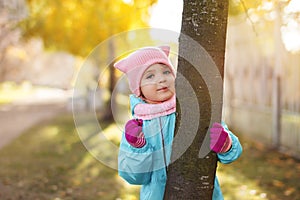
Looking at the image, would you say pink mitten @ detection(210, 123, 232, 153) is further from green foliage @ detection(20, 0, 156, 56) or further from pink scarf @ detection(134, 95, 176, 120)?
green foliage @ detection(20, 0, 156, 56)

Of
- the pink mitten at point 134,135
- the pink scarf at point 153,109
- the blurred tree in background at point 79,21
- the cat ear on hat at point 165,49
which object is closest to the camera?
the pink mitten at point 134,135

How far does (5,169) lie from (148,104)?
6700 mm

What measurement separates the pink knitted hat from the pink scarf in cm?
12

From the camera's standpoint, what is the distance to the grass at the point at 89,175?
7.43 metres

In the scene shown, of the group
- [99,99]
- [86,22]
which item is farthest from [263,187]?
[99,99]

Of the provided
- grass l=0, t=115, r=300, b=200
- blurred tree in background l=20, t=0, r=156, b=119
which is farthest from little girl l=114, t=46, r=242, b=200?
blurred tree in background l=20, t=0, r=156, b=119

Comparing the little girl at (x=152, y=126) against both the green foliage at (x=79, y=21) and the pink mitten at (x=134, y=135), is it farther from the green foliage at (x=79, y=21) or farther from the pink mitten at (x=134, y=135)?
the green foliage at (x=79, y=21)

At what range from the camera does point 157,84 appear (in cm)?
338

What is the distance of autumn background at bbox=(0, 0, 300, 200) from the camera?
24.3ft

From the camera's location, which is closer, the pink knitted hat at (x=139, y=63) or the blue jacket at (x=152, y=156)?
the blue jacket at (x=152, y=156)

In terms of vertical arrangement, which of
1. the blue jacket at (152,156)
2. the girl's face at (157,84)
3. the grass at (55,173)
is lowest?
the grass at (55,173)

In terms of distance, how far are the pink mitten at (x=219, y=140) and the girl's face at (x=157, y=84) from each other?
15.2 inches

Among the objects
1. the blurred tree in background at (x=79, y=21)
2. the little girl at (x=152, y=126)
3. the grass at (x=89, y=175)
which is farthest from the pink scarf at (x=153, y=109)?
the blurred tree in background at (x=79, y=21)

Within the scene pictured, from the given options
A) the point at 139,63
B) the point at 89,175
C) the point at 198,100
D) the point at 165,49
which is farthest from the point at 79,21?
the point at 198,100
